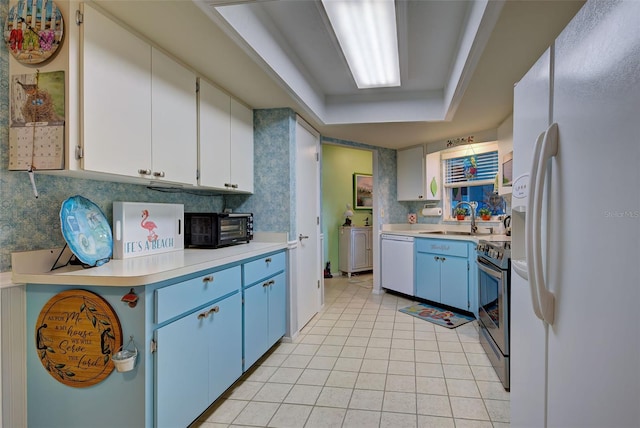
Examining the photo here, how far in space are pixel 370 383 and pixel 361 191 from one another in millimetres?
4486

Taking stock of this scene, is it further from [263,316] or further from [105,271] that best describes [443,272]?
[105,271]

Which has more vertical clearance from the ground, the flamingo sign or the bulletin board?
the bulletin board

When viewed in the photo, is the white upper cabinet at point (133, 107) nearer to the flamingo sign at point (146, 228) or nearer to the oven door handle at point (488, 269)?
the flamingo sign at point (146, 228)

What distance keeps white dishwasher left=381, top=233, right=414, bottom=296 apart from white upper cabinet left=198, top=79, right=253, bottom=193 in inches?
89.8

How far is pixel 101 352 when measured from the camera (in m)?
1.41

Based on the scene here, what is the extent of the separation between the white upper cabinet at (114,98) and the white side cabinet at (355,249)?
14.2 feet

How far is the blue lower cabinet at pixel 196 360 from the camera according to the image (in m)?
1.48

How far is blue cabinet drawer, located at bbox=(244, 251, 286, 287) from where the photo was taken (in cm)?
224

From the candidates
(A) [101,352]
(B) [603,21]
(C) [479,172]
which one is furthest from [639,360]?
(C) [479,172]

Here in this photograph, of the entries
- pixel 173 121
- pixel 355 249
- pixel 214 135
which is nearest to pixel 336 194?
pixel 355 249

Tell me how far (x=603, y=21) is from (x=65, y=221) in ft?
6.51

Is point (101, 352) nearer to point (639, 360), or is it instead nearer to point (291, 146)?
point (639, 360)

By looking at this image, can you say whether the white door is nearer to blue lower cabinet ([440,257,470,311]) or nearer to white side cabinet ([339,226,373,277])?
blue lower cabinet ([440,257,470,311])

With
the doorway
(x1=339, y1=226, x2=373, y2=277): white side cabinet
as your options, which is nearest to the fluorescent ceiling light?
the doorway
